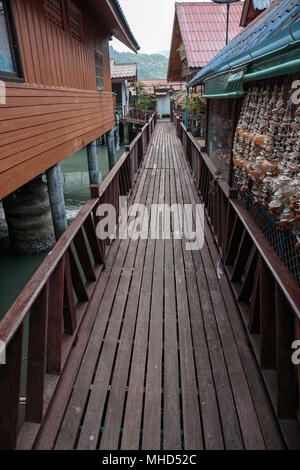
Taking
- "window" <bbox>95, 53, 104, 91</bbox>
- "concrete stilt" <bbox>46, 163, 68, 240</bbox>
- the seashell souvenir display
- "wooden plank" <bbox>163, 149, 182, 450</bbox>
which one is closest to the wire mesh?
the seashell souvenir display

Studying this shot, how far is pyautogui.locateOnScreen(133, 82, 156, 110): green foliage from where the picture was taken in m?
27.3

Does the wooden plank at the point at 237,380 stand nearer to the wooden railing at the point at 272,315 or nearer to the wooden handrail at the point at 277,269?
the wooden railing at the point at 272,315

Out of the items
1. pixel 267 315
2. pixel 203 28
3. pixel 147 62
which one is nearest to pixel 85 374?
pixel 267 315

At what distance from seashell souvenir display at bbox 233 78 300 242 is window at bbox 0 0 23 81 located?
3.32 meters

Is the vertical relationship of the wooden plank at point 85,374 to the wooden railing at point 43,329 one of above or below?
below

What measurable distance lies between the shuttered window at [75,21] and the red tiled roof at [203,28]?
499 centimetres

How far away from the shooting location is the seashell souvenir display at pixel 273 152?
2168 millimetres

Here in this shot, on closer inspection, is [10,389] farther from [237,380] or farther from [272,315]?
[272,315]

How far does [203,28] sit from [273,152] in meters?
13.5

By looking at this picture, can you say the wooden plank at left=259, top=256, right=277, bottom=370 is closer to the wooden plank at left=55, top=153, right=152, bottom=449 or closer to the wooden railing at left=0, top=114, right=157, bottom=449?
the wooden plank at left=55, top=153, right=152, bottom=449

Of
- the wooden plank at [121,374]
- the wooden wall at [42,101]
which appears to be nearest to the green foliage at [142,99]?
the wooden wall at [42,101]

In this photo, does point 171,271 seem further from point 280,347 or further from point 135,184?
point 135,184

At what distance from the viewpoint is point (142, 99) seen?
28.2 metres
